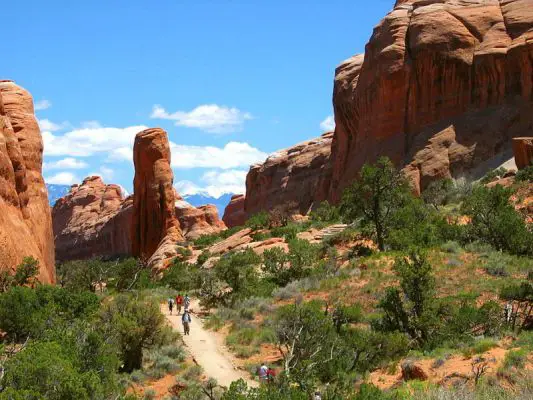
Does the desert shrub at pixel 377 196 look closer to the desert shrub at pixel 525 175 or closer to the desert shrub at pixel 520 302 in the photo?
the desert shrub at pixel 525 175

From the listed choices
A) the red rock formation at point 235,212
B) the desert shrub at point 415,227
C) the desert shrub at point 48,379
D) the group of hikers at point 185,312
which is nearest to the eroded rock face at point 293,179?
the red rock formation at point 235,212

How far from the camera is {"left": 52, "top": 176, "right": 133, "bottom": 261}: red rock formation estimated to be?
3858 inches

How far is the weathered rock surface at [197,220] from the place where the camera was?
297 ft

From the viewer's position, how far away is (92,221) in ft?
351

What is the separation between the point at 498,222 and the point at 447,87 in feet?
78.0

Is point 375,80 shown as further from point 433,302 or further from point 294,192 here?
point 433,302

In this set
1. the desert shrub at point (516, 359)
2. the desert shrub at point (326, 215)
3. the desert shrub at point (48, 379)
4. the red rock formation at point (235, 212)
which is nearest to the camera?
the desert shrub at point (48, 379)

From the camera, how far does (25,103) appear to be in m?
34.4

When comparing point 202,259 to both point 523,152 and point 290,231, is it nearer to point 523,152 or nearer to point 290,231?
point 290,231

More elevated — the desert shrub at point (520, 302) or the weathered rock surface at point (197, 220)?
the weathered rock surface at point (197, 220)

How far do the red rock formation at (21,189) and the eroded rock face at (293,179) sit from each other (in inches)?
1656

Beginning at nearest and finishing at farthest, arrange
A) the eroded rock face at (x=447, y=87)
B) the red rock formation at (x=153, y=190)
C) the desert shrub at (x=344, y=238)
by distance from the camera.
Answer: the desert shrub at (x=344, y=238)
the eroded rock face at (x=447, y=87)
the red rock formation at (x=153, y=190)

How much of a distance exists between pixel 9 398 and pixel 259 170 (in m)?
80.3

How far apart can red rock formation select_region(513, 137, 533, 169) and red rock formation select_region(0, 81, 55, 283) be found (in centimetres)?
2874
